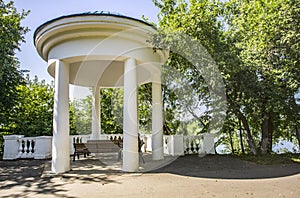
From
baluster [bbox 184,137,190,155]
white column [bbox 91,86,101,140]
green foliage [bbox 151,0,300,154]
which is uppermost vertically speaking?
green foliage [bbox 151,0,300,154]

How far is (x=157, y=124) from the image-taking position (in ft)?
28.4

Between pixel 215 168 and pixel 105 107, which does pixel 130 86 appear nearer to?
pixel 215 168

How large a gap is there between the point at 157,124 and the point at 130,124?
237 centimetres

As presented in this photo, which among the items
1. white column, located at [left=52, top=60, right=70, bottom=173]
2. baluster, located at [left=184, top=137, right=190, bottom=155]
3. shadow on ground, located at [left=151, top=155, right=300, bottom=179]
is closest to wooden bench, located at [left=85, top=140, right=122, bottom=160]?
white column, located at [left=52, top=60, right=70, bottom=173]

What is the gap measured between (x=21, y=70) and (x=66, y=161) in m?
7.95

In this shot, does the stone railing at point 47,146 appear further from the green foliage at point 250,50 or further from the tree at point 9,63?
the tree at point 9,63

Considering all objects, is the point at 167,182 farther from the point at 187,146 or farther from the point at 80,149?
the point at 187,146

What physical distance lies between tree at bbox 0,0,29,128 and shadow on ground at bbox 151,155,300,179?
28.6ft

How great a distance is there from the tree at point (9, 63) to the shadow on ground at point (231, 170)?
8.72 m

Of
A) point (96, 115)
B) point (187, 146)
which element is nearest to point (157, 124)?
point (187, 146)

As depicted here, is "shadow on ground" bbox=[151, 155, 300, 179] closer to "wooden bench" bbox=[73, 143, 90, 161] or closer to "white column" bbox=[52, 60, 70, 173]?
"white column" bbox=[52, 60, 70, 173]

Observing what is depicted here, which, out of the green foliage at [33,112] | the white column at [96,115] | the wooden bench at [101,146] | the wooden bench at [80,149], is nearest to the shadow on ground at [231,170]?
the wooden bench at [101,146]

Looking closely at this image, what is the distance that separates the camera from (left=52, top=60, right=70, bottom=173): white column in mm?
6344

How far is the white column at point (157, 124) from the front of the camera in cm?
846
